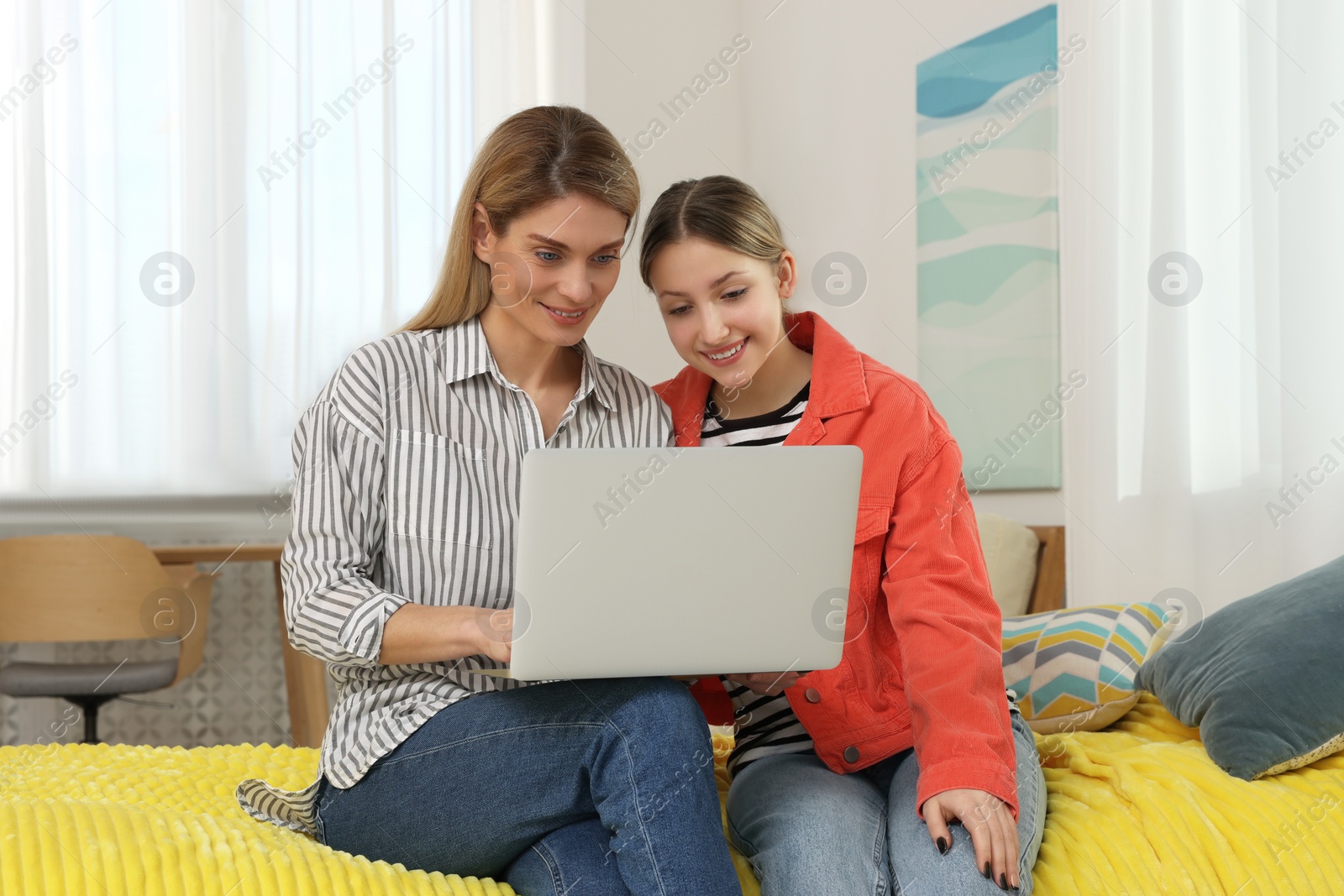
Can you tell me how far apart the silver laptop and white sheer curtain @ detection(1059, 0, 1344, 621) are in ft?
3.52

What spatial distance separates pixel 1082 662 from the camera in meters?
1.43

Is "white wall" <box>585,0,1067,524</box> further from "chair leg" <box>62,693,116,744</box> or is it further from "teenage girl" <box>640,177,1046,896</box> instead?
Answer: "chair leg" <box>62,693,116,744</box>

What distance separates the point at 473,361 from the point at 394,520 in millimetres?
196

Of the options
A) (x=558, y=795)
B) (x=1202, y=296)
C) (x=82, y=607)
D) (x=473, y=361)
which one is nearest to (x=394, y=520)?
(x=473, y=361)

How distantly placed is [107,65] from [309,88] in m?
0.47

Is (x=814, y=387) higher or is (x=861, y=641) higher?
(x=814, y=387)

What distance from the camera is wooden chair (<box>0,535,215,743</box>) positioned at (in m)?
2.35

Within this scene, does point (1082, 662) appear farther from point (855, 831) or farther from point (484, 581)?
point (484, 581)

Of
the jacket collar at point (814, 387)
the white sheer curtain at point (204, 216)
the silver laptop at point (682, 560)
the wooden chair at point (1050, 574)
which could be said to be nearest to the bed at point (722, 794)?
the silver laptop at point (682, 560)

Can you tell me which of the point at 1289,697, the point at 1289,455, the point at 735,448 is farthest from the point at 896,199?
the point at 735,448

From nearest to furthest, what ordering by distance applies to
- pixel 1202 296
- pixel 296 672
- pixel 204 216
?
pixel 1202 296 < pixel 296 672 < pixel 204 216

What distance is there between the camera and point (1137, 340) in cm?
198

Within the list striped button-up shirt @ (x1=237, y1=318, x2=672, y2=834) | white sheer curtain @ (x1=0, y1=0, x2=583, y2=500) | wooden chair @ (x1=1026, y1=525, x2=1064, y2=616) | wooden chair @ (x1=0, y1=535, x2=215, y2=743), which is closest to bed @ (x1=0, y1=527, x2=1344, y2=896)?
striped button-up shirt @ (x1=237, y1=318, x2=672, y2=834)

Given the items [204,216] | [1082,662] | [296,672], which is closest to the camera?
[1082,662]
